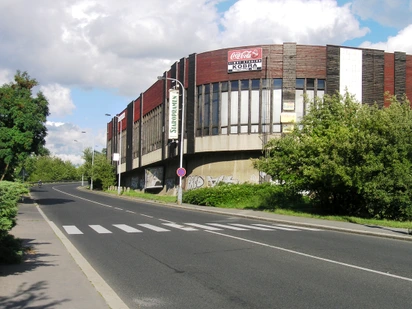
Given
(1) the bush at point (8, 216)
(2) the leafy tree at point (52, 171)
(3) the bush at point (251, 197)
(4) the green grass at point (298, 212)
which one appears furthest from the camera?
(2) the leafy tree at point (52, 171)

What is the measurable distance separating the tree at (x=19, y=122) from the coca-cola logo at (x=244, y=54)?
52.6 feet

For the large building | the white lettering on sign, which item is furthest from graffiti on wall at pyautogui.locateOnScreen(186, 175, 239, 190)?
the white lettering on sign

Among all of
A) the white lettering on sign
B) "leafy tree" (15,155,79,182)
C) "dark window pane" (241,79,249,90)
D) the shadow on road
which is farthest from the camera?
"leafy tree" (15,155,79,182)

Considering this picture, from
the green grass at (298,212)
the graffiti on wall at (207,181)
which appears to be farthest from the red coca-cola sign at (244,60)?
the green grass at (298,212)

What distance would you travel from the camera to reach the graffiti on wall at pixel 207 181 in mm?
43562

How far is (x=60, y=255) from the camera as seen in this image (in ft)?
36.9

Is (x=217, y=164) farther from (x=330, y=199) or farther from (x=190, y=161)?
(x=330, y=199)

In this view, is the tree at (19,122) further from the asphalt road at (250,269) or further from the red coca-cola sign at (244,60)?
the asphalt road at (250,269)

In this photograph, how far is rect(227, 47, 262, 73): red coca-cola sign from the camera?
42.1m

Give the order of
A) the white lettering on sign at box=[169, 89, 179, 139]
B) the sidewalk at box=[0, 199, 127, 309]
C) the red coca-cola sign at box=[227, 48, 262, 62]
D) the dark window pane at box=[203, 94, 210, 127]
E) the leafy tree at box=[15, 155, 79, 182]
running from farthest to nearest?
the leafy tree at box=[15, 155, 79, 182]
the white lettering on sign at box=[169, 89, 179, 139]
the dark window pane at box=[203, 94, 210, 127]
the red coca-cola sign at box=[227, 48, 262, 62]
the sidewalk at box=[0, 199, 127, 309]

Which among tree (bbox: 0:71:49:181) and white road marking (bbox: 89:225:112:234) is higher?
tree (bbox: 0:71:49:181)

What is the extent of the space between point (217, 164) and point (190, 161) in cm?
402

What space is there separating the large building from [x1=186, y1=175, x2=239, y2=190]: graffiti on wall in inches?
3.5

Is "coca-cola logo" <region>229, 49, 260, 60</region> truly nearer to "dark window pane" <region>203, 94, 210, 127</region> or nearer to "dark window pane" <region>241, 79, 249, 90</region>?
"dark window pane" <region>241, 79, 249, 90</region>
